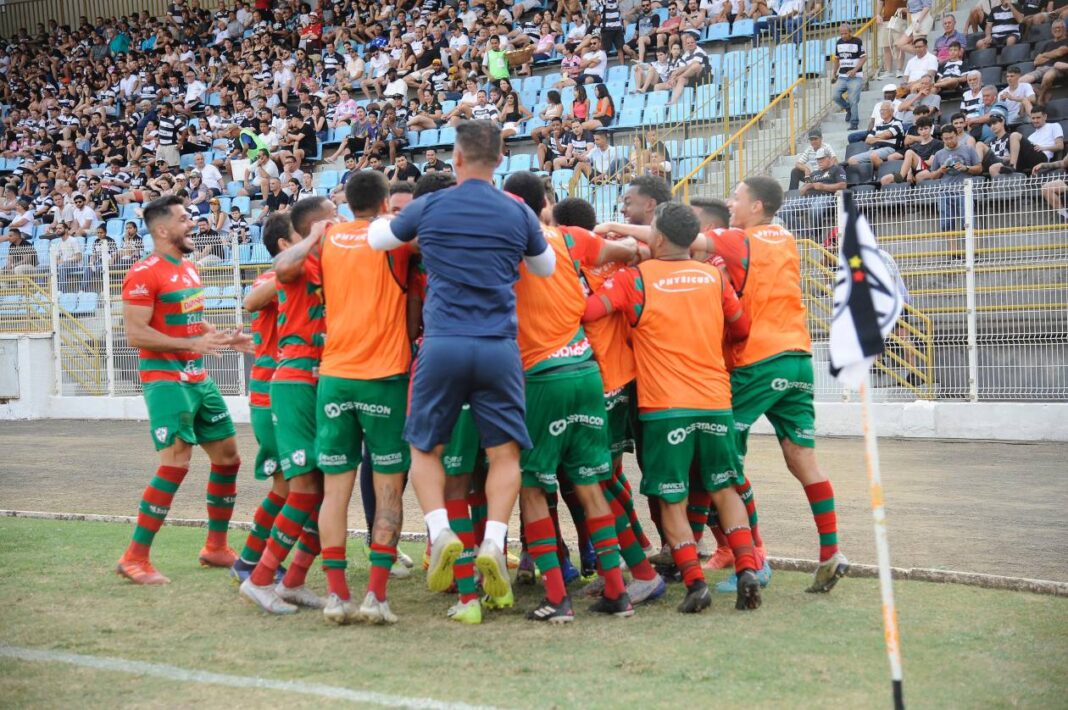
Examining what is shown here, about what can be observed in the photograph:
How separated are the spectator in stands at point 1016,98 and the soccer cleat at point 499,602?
1251 centimetres

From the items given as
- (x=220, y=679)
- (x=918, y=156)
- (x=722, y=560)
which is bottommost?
(x=722, y=560)

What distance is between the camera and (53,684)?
16.9 feet

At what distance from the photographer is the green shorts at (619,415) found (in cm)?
701

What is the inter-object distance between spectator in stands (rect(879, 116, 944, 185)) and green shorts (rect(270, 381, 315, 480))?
11416mm

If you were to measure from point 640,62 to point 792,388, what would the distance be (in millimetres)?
16121

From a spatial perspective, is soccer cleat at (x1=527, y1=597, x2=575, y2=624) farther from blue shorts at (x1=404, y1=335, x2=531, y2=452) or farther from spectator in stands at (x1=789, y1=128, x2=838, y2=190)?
spectator in stands at (x1=789, y1=128, x2=838, y2=190)

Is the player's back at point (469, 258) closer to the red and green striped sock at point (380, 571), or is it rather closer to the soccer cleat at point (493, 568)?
the soccer cleat at point (493, 568)

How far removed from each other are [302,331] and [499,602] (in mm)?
1857

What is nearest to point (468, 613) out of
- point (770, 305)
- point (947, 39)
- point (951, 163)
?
point (770, 305)

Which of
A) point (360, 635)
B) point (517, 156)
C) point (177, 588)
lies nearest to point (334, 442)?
point (360, 635)

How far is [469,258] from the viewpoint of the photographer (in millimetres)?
6023

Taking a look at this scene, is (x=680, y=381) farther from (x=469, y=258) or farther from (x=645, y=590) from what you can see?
(x=469, y=258)

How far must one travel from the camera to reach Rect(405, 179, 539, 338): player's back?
237 inches

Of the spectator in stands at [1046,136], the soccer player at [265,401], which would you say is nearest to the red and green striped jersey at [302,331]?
the soccer player at [265,401]
